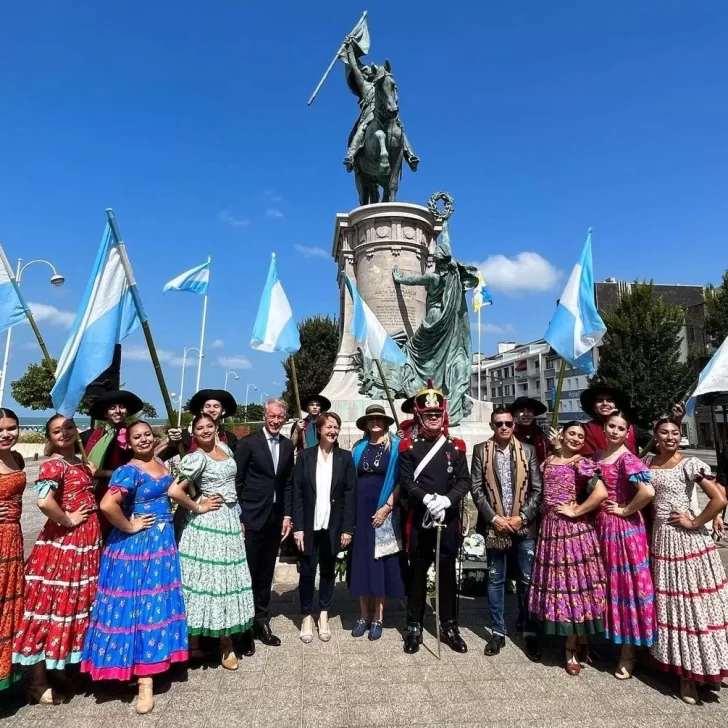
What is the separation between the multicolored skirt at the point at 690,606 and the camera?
3309 mm

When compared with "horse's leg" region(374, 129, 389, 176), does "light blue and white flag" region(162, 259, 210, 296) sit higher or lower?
lower

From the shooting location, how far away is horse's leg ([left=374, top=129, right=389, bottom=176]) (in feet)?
48.6

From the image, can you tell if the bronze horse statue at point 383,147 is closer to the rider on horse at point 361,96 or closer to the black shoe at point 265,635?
the rider on horse at point 361,96

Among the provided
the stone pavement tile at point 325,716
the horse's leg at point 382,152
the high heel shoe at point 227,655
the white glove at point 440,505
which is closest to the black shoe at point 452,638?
the white glove at point 440,505

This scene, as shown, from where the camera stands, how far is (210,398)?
14.4 ft

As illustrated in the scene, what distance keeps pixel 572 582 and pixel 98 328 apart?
4.11 m

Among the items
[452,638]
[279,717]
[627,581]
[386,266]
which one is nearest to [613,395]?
[627,581]

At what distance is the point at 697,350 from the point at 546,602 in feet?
128

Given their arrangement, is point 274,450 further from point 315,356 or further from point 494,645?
point 315,356

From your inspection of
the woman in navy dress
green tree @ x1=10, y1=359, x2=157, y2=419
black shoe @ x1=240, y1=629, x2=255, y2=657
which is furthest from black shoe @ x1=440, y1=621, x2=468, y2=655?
green tree @ x1=10, y1=359, x2=157, y2=419

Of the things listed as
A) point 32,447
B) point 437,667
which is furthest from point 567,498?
point 32,447

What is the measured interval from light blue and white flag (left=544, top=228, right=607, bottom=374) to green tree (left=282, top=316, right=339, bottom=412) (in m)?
29.2

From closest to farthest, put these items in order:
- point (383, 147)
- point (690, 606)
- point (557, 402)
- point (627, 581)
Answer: point (690, 606)
point (627, 581)
point (557, 402)
point (383, 147)

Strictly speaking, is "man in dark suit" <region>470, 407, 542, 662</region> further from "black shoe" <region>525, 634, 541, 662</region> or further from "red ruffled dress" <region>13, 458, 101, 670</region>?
"red ruffled dress" <region>13, 458, 101, 670</region>
